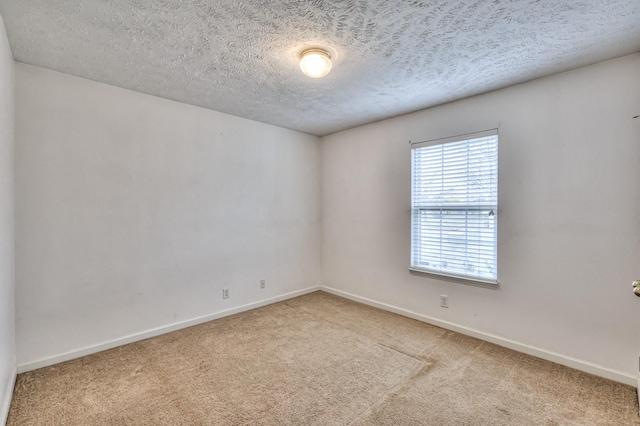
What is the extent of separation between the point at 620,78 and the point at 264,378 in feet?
11.9

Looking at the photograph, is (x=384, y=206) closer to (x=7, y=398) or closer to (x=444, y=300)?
(x=444, y=300)

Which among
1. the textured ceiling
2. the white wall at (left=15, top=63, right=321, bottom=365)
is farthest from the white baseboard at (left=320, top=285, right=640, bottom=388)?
the textured ceiling

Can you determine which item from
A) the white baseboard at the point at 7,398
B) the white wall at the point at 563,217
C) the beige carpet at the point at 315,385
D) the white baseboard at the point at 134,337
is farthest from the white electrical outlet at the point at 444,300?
the white baseboard at the point at 7,398

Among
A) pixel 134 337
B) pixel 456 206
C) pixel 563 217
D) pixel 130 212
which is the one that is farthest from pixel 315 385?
pixel 563 217

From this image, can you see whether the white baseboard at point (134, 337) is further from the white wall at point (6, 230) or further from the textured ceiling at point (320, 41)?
the textured ceiling at point (320, 41)

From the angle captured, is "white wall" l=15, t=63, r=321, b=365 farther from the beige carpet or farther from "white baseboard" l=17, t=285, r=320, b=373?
the beige carpet

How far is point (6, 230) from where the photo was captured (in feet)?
6.56

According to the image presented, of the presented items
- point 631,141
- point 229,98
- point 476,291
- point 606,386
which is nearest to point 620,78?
point 631,141

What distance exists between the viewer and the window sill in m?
2.88

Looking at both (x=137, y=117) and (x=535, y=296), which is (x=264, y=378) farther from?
(x=137, y=117)

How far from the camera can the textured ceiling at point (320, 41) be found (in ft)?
5.59

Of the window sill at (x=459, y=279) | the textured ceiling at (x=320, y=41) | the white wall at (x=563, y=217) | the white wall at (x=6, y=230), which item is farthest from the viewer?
the window sill at (x=459, y=279)

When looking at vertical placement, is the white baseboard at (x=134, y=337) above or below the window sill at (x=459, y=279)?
below

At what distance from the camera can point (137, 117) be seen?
2922mm
